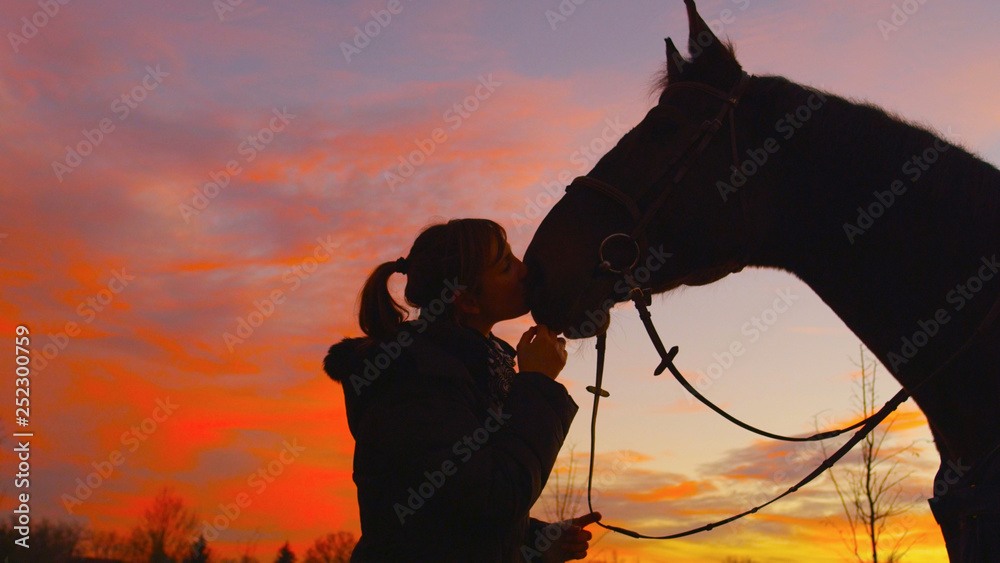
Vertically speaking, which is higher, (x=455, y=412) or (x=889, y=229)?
(x=889, y=229)

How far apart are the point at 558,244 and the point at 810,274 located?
2.94 ft

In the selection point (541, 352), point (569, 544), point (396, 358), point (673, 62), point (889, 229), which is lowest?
point (569, 544)

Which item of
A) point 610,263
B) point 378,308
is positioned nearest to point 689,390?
point 610,263

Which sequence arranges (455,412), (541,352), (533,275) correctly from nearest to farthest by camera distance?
1. (455,412)
2. (541,352)
3. (533,275)

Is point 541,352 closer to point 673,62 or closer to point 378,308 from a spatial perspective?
point 378,308

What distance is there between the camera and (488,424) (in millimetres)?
2443

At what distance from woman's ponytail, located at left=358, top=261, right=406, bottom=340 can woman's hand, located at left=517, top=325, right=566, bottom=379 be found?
45 cm

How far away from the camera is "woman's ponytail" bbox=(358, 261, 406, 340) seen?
2.72 meters

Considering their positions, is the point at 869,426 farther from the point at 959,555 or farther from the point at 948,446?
the point at 959,555

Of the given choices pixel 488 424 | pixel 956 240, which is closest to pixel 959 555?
pixel 956 240

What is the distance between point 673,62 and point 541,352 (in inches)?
52.7

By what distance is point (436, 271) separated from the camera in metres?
2.78

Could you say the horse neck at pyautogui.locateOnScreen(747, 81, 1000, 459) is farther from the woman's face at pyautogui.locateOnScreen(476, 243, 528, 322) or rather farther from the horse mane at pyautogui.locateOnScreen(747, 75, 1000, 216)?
the woman's face at pyautogui.locateOnScreen(476, 243, 528, 322)

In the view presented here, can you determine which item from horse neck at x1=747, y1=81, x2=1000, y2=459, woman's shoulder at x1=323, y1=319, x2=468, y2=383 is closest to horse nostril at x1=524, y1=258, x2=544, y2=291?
woman's shoulder at x1=323, y1=319, x2=468, y2=383
